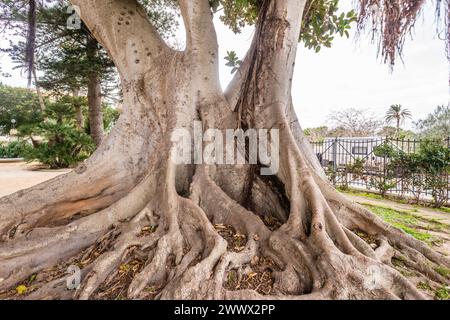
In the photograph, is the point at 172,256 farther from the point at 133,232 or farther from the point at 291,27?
the point at 291,27

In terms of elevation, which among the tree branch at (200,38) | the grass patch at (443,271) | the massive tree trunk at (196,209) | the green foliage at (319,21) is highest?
the green foliage at (319,21)

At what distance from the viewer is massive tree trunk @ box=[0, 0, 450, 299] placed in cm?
211

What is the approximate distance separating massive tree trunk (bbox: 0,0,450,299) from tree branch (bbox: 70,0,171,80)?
0.02m

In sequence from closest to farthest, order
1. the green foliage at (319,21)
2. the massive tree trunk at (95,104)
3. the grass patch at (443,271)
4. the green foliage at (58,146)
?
the grass patch at (443,271)
the green foliage at (319,21)
the massive tree trunk at (95,104)
the green foliage at (58,146)

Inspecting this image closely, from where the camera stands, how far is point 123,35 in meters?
3.83

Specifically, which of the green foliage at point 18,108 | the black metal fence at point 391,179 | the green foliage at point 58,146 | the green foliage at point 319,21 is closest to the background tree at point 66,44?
the green foliage at point 58,146

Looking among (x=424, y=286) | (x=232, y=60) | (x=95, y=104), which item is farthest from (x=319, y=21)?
(x=95, y=104)

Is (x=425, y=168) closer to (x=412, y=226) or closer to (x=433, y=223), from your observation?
(x=433, y=223)

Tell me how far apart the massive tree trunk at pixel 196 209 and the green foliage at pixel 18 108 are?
19586mm

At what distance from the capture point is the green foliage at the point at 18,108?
19984 mm

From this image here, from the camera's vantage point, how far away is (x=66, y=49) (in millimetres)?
9477

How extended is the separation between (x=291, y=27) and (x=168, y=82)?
1737mm

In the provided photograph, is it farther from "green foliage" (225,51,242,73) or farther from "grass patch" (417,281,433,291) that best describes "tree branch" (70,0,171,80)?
"grass patch" (417,281,433,291)

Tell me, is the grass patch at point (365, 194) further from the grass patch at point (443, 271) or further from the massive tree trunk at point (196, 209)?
the grass patch at point (443, 271)
